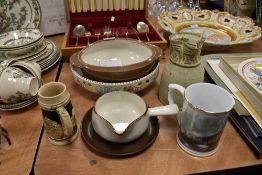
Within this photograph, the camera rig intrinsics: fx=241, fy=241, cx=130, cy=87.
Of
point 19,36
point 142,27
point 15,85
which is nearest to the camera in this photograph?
point 15,85

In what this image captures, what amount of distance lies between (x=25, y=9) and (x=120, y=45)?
390 mm

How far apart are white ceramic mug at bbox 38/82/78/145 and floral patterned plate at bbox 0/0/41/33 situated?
1.61ft

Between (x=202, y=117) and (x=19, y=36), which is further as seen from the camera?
(x=19, y=36)

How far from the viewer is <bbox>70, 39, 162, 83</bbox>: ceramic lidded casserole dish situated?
0.57m

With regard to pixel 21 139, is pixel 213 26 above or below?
above

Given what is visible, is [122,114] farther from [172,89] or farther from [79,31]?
[79,31]

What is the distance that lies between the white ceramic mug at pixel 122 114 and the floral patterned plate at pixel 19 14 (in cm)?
51

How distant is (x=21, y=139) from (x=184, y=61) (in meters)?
0.39

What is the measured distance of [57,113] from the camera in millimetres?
448

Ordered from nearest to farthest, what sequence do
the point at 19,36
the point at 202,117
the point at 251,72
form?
1. the point at 202,117
2. the point at 251,72
3. the point at 19,36

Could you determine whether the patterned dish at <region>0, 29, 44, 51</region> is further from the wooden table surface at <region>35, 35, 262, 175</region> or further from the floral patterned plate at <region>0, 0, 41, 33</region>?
the wooden table surface at <region>35, 35, 262, 175</region>

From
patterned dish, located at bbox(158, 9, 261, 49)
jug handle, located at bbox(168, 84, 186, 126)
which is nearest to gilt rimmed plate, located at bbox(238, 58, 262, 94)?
patterned dish, located at bbox(158, 9, 261, 49)

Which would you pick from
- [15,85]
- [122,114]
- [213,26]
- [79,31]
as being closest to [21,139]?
[15,85]

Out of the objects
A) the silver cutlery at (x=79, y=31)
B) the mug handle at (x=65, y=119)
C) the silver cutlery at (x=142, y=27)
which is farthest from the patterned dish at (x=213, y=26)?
the mug handle at (x=65, y=119)
